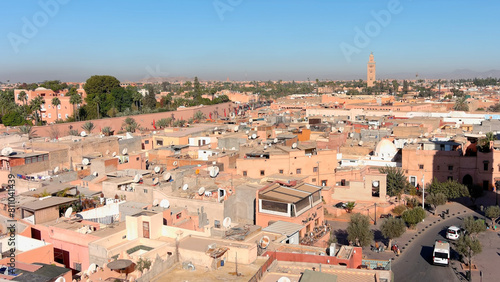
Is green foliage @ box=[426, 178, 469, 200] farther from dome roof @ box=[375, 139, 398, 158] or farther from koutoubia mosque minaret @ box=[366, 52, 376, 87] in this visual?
koutoubia mosque minaret @ box=[366, 52, 376, 87]

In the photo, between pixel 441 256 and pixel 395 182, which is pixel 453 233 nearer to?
pixel 441 256

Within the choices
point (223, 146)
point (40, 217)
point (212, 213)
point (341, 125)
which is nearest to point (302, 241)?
point (212, 213)

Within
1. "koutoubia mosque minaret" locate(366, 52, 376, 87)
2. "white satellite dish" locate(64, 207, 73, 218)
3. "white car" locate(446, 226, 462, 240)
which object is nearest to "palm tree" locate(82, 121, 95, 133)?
"white satellite dish" locate(64, 207, 73, 218)

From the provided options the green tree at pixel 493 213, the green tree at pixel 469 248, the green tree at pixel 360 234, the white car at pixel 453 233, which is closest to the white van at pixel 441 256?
the green tree at pixel 469 248

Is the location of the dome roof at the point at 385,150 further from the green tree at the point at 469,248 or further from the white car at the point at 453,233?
the green tree at the point at 469,248

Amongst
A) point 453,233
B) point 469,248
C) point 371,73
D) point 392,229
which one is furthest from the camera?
point 371,73

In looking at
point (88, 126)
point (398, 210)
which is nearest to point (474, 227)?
point (398, 210)

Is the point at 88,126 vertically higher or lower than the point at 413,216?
higher
